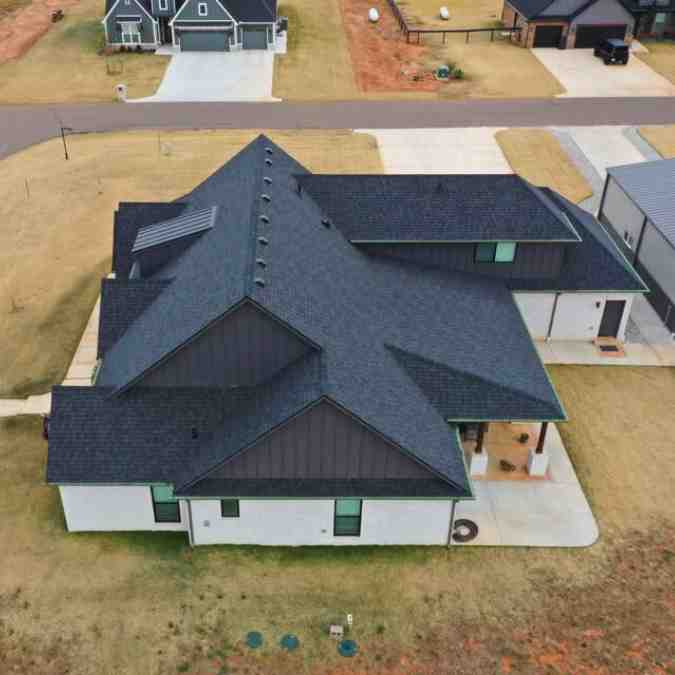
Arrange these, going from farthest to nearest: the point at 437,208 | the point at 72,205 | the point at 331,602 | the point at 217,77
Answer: the point at 217,77, the point at 72,205, the point at 437,208, the point at 331,602

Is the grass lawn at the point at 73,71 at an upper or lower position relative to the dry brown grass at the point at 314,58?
lower

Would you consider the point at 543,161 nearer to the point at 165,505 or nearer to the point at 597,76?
the point at 597,76

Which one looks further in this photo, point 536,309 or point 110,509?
point 536,309

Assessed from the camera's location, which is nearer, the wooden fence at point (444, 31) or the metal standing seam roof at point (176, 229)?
the metal standing seam roof at point (176, 229)

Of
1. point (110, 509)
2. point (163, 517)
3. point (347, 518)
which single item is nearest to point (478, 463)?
point (347, 518)

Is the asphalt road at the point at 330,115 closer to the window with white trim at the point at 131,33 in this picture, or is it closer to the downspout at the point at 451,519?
the window with white trim at the point at 131,33

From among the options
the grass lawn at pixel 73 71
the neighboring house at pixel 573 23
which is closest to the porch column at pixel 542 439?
the grass lawn at pixel 73 71

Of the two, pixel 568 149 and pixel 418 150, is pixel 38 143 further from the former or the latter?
pixel 568 149
